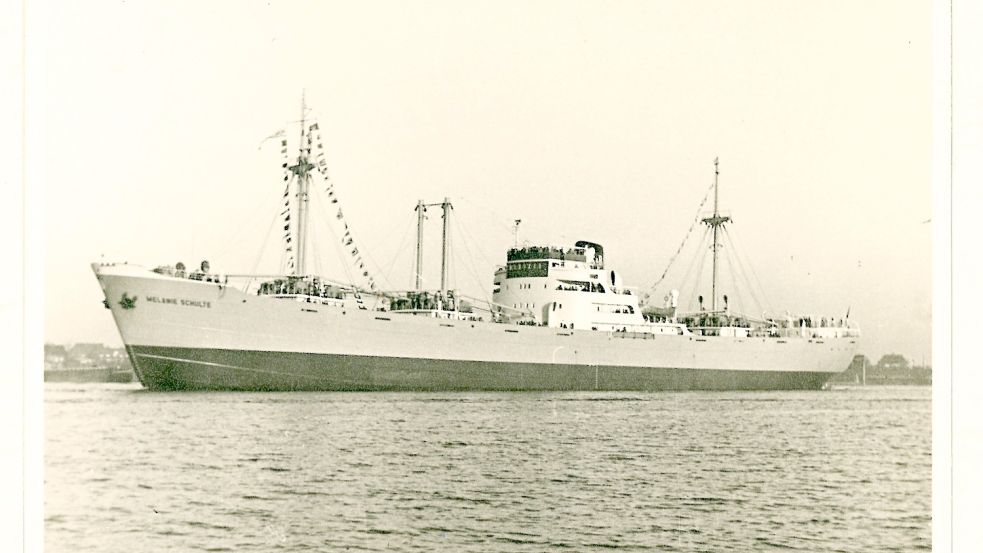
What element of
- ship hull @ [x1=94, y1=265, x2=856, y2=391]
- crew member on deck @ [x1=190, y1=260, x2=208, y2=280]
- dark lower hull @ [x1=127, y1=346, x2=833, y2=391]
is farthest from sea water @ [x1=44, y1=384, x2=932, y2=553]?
crew member on deck @ [x1=190, y1=260, x2=208, y2=280]

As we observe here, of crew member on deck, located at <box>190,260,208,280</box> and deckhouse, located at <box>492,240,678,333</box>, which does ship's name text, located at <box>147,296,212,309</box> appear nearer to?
crew member on deck, located at <box>190,260,208,280</box>

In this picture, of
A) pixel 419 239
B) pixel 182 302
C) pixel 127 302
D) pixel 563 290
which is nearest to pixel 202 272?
pixel 182 302

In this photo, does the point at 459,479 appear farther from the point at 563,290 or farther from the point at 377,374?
the point at 563,290

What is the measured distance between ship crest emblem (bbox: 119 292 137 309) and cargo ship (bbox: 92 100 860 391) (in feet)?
0.33

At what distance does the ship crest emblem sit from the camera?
17.0 meters

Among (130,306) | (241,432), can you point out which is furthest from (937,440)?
(130,306)

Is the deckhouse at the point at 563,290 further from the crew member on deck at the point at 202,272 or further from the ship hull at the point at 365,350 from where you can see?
the crew member on deck at the point at 202,272

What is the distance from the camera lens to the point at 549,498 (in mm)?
8750

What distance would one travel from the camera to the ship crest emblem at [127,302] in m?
17.0

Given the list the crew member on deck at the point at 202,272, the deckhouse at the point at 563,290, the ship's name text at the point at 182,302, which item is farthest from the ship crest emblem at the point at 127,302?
the deckhouse at the point at 563,290

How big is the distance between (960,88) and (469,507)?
16.7 ft

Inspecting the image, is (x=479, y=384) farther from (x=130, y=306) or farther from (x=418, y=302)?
(x=130, y=306)

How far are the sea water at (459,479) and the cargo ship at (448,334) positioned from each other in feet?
6.91

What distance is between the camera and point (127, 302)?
1702cm
